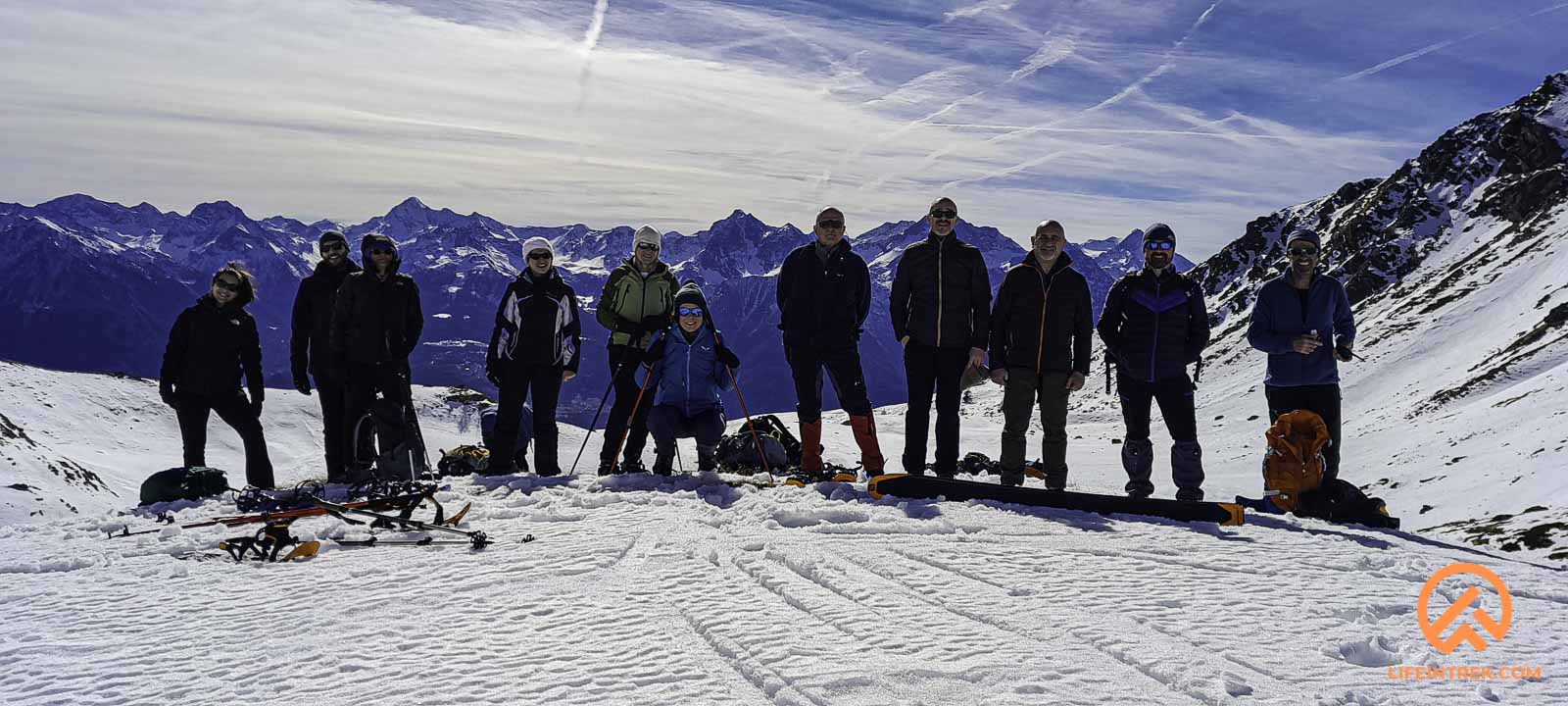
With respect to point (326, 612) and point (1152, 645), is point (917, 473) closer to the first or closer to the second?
point (1152, 645)

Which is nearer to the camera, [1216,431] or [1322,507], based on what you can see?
[1322,507]

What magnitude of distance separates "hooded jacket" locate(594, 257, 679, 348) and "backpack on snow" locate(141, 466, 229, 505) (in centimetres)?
457

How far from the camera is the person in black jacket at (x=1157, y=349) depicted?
8789 mm

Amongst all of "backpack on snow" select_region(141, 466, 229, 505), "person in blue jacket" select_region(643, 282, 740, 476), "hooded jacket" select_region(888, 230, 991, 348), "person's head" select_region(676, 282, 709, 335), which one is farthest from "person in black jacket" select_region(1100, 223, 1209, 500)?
"backpack on snow" select_region(141, 466, 229, 505)

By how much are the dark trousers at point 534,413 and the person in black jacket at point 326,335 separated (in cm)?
192

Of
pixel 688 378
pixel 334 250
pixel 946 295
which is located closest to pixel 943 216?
pixel 946 295

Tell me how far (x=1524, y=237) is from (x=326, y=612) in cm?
9293

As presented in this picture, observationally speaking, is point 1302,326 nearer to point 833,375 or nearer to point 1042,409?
point 1042,409

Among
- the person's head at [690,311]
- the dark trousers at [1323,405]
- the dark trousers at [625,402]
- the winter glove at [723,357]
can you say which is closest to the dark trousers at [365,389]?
the dark trousers at [625,402]

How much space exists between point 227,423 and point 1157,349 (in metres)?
10.6

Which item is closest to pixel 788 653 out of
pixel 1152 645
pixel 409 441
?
pixel 1152 645

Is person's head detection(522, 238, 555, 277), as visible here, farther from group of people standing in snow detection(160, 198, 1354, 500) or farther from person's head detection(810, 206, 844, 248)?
person's head detection(810, 206, 844, 248)

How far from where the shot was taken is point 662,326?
10.7m

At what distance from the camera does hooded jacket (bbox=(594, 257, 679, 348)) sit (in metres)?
10.6
